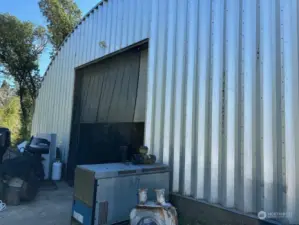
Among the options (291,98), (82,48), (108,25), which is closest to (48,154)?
(82,48)

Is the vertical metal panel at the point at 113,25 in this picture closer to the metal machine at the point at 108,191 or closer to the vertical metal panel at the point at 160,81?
the vertical metal panel at the point at 160,81

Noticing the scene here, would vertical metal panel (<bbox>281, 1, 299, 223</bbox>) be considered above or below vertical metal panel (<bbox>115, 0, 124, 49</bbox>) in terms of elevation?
below

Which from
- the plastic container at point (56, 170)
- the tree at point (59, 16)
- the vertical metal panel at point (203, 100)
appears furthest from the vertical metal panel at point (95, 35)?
the tree at point (59, 16)

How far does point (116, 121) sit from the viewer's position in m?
4.25

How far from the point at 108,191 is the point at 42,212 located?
5.78 ft

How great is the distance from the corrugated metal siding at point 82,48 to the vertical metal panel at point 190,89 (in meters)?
0.89

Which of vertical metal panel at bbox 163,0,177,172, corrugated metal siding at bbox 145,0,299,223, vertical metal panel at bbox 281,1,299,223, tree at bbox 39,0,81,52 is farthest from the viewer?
tree at bbox 39,0,81,52

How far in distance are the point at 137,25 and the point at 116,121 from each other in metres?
1.65

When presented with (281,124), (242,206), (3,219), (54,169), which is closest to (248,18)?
(281,124)

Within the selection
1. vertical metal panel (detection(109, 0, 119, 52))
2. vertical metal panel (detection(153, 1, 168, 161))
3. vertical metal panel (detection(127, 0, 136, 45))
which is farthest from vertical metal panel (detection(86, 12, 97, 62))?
vertical metal panel (detection(153, 1, 168, 161))

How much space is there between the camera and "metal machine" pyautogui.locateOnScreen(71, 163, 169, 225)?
2339 mm

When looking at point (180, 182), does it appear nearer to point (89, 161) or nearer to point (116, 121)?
point (116, 121)

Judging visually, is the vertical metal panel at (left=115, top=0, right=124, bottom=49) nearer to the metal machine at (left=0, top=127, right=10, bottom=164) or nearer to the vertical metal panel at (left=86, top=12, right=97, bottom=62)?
the vertical metal panel at (left=86, top=12, right=97, bottom=62)

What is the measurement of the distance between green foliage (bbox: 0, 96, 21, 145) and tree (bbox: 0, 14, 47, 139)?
40 centimetres
